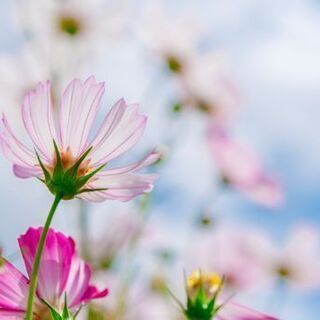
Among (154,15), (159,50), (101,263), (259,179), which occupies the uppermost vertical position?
(154,15)

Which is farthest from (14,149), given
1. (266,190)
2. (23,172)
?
(266,190)

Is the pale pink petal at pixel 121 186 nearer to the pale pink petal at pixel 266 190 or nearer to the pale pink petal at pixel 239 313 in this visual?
the pale pink petal at pixel 239 313

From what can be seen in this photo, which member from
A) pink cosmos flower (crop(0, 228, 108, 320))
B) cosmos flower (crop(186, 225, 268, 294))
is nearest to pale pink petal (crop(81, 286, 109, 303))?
pink cosmos flower (crop(0, 228, 108, 320))

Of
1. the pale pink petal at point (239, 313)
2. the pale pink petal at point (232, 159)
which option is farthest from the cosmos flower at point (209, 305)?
the pale pink petal at point (232, 159)

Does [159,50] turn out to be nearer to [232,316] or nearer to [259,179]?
[259,179]

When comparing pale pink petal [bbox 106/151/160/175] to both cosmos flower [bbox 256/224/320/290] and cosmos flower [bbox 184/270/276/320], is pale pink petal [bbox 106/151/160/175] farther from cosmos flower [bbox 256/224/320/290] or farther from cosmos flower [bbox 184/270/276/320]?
cosmos flower [bbox 256/224/320/290]

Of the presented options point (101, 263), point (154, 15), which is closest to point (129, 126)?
point (101, 263)
